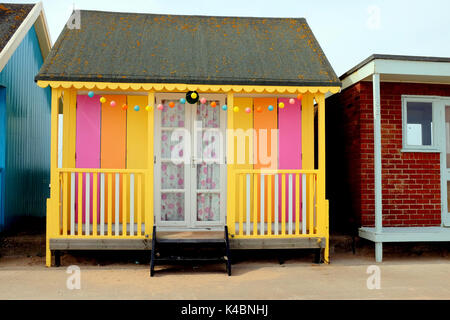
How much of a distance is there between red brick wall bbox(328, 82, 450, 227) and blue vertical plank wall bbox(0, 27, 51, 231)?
256 inches

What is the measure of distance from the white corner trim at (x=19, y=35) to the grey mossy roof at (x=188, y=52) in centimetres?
141

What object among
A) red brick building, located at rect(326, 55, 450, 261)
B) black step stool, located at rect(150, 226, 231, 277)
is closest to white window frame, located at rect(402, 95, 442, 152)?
red brick building, located at rect(326, 55, 450, 261)

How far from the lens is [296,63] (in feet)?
23.0

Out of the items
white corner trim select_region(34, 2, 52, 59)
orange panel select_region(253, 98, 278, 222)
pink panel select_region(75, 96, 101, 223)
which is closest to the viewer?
pink panel select_region(75, 96, 101, 223)

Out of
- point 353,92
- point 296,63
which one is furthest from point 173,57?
point 353,92

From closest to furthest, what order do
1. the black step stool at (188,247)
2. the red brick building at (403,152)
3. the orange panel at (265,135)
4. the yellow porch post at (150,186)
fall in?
the black step stool at (188,247) < the yellow porch post at (150,186) < the orange panel at (265,135) < the red brick building at (403,152)

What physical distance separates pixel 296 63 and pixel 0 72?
5.28 metres

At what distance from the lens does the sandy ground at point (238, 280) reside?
16.5ft

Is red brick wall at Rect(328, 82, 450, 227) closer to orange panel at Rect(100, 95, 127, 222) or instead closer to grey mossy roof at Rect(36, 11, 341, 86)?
grey mossy roof at Rect(36, 11, 341, 86)

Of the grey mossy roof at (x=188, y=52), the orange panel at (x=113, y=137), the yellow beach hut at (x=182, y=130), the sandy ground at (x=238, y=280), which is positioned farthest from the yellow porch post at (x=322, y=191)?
the orange panel at (x=113, y=137)

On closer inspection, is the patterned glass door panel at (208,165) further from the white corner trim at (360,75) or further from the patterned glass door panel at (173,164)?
the white corner trim at (360,75)

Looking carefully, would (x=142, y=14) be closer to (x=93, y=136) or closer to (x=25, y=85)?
(x=93, y=136)

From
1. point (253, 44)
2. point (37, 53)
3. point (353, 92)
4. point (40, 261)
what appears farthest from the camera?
point (37, 53)

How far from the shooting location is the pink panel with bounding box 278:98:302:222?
754 centimetres
